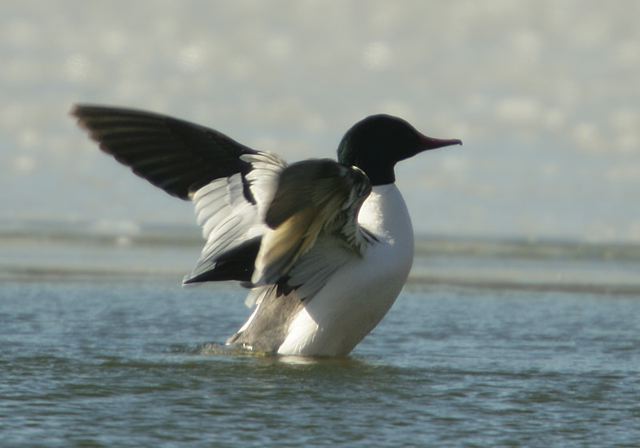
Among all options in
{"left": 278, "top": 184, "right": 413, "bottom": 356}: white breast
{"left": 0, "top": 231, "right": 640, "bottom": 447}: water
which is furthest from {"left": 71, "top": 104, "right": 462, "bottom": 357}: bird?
{"left": 0, "top": 231, "right": 640, "bottom": 447}: water

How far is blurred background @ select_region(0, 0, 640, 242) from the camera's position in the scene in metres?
14.4

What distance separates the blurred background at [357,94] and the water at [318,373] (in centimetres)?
404

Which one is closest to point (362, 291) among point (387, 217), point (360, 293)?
point (360, 293)

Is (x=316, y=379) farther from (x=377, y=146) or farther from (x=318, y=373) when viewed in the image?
(x=377, y=146)

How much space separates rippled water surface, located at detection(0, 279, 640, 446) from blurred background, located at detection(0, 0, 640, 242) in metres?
4.79

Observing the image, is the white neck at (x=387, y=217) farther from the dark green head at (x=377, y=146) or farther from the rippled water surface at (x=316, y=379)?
the rippled water surface at (x=316, y=379)

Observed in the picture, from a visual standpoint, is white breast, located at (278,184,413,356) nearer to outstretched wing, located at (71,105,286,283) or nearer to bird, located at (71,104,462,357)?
bird, located at (71,104,462,357)

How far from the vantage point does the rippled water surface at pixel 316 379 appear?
16.3 feet

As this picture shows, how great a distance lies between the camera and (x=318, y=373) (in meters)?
6.15

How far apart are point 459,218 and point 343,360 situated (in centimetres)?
728

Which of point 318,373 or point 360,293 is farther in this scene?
point 360,293

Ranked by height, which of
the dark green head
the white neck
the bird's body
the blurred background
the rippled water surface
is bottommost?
the rippled water surface

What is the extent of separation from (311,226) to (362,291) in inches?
24.9

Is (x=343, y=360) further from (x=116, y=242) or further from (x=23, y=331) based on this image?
(x=116, y=242)
